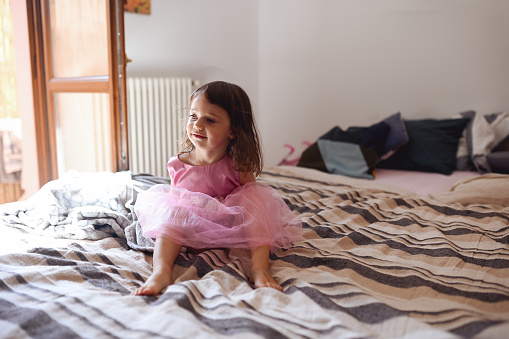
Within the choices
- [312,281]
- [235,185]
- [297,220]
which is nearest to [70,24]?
[235,185]

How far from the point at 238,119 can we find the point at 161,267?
53 cm

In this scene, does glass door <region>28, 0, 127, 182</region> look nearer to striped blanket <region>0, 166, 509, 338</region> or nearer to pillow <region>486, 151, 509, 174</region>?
striped blanket <region>0, 166, 509, 338</region>

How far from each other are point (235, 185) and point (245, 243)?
10.2 inches

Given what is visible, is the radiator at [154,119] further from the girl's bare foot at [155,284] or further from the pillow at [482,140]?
the girl's bare foot at [155,284]

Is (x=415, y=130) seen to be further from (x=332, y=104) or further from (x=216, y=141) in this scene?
(x=216, y=141)

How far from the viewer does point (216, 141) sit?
1378 millimetres

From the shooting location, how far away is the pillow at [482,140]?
2.44m

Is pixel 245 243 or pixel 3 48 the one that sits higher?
pixel 3 48

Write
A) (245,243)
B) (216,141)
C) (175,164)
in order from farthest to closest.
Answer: (175,164) < (216,141) < (245,243)

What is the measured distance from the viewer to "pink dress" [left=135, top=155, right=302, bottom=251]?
1.23m

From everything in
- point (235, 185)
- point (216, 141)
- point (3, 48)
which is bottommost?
point (235, 185)

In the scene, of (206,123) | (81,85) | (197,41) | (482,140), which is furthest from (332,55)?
(206,123)

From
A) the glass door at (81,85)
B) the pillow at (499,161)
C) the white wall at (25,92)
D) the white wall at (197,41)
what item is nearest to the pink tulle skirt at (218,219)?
the glass door at (81,85)

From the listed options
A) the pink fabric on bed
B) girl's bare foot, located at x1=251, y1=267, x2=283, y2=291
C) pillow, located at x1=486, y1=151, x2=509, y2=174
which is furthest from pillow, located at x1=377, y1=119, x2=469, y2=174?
girl's bare foot, located at x1=251, y1=267, x2=283, y2=291
